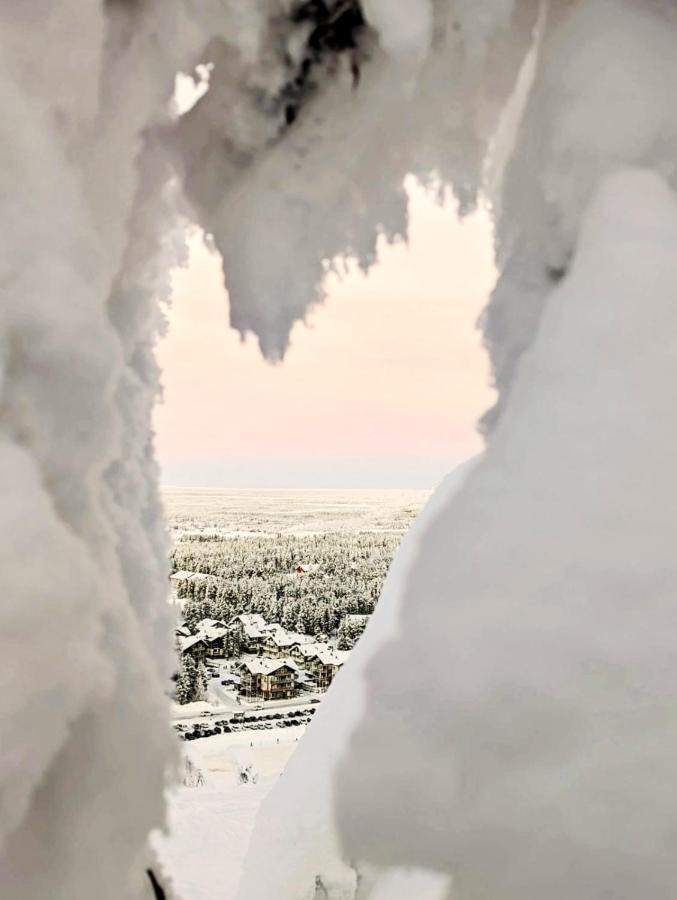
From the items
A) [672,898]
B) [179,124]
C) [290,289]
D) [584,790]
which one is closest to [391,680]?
[584,790]

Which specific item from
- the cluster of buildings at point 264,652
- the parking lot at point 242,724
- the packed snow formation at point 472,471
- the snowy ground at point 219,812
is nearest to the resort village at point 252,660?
the cluster of buildings at point 264,652

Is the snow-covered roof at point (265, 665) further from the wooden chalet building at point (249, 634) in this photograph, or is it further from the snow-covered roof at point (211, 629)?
the snow-covered roof at point (211, 629)

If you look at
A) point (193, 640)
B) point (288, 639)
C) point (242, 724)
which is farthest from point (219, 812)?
point (242, 724)

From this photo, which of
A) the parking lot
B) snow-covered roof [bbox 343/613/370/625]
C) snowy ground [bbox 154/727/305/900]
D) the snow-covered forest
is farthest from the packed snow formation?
the parking lot

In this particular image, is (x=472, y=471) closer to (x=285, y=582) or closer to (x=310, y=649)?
(x=310, y=649)

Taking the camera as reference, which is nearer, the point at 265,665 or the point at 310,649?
the point at 310,649

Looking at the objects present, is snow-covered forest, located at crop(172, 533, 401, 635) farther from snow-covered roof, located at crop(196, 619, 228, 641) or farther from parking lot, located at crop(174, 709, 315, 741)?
parking lot, located at crop(174, 709, 315, 741)
